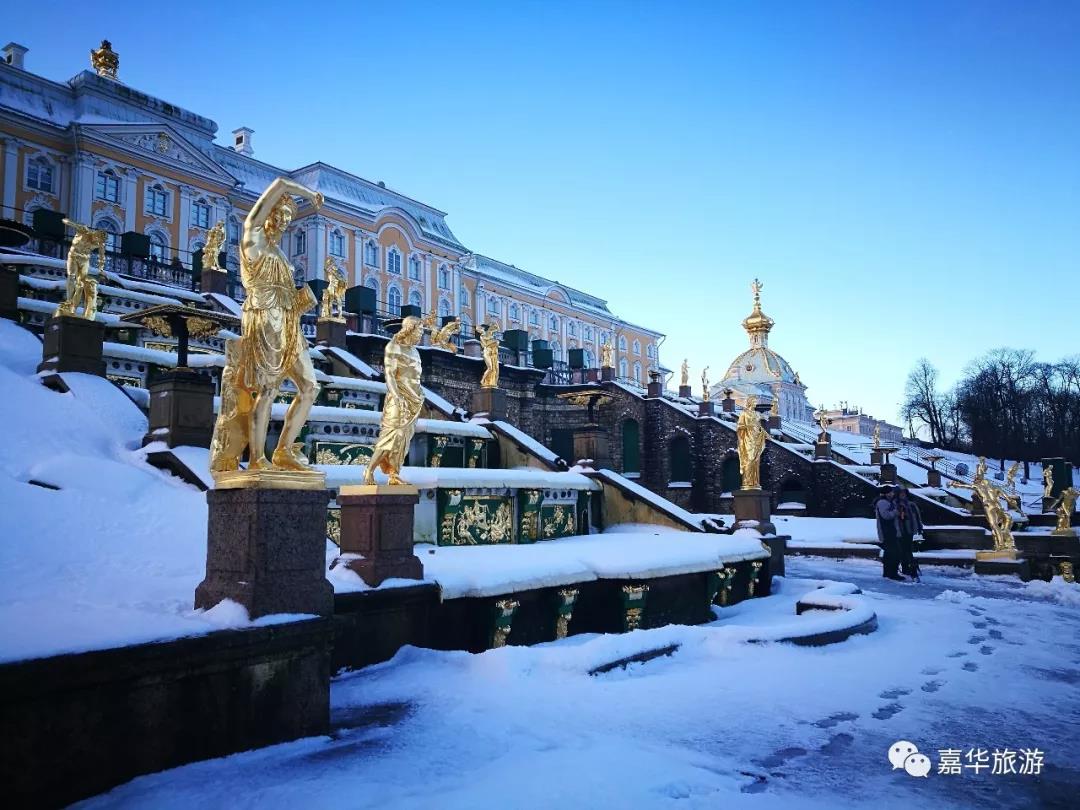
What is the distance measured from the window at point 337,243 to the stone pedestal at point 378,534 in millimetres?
39272

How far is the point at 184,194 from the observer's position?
39094mm

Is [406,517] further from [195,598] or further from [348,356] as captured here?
[348,356]

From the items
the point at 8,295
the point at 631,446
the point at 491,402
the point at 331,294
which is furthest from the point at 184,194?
the point at 491,402

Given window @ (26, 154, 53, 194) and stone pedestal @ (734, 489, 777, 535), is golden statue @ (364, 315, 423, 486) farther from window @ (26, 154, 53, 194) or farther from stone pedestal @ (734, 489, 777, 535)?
window @ (26, 154, 53, 194)

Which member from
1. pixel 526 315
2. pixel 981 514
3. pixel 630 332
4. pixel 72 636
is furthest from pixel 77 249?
pixel 630 332

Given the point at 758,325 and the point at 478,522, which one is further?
the point at 758,325

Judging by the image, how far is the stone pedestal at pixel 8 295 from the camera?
13977 mm

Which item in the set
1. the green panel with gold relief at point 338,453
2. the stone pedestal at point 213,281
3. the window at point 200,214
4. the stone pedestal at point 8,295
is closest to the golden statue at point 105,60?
the window at point 200,214

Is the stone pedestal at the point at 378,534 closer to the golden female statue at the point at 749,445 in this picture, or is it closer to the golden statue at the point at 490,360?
the golden female statue at the point at 749,445

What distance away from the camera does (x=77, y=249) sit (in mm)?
12484

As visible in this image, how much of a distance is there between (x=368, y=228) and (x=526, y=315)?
1763cm

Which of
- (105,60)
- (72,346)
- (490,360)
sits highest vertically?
(105,60)

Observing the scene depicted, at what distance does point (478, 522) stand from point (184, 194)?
113 feet

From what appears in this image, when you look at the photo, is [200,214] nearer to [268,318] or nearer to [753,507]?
[753,507]
